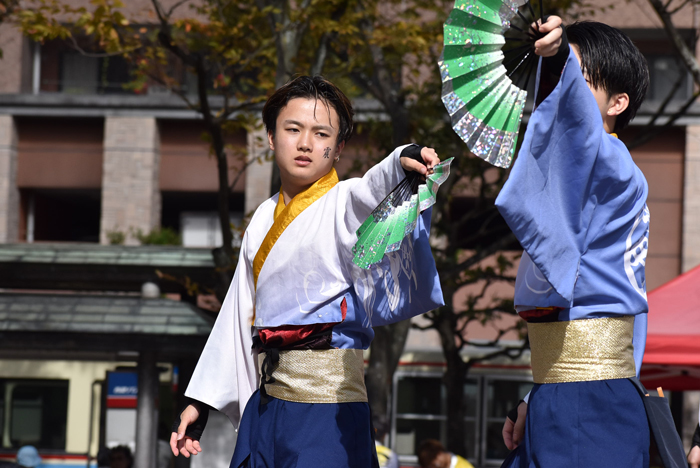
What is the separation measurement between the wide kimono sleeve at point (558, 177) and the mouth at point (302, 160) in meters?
0.82

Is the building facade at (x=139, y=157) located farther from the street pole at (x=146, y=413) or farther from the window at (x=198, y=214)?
the street pole at (x=146, y=413)

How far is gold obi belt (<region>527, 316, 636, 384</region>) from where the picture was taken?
1.81 meters

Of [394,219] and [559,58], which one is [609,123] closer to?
[559,58]

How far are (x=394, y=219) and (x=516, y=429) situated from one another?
61 centimetres

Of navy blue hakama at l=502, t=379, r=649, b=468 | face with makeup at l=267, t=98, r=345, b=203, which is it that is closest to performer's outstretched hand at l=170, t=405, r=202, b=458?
face with makeup at l=267, t=98, r=345, b=203

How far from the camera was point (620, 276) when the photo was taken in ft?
5.99

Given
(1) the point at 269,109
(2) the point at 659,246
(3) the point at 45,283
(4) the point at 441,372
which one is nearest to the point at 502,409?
(4) the point at 441,372

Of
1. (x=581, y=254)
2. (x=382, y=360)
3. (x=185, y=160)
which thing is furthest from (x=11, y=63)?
(x=581, y=254)

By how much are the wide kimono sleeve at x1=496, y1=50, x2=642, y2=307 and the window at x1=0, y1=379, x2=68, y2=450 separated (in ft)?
29.9

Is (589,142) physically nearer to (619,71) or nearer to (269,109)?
(619,71)

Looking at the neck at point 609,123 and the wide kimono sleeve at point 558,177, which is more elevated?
the neck at point 609,123

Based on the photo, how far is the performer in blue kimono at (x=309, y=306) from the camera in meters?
2.13

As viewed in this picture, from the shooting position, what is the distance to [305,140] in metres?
2.32

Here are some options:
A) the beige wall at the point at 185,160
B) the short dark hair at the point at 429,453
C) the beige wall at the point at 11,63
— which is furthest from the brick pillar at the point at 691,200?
the beige wall at the point at 11,63
